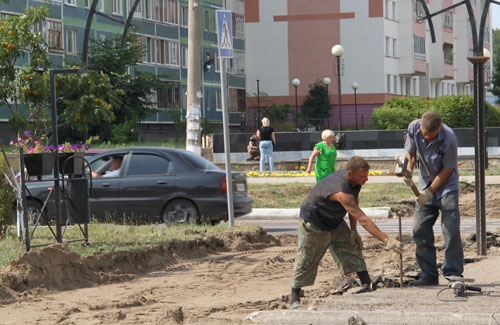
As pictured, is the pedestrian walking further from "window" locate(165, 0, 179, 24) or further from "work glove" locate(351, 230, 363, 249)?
"window" locate(165, 0, 179, 24)

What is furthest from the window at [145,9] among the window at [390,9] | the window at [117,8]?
the window at [390,9]

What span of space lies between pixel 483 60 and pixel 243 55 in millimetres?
67462

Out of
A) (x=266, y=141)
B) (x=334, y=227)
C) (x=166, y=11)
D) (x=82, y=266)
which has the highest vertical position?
(x=166, y=11)

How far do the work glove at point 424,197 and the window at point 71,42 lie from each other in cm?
4938

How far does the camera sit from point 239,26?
79.9 m

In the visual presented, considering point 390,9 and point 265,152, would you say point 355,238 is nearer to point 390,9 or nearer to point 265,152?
point 265,152

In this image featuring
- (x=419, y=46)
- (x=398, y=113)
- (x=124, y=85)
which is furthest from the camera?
(x=419, y=46)

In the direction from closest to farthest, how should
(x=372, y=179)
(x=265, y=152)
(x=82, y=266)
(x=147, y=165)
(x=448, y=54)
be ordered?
(x=82, y=266)
(x=147, y=165)
(x=372, y=179)
(x=265, y=152)
(x=448, y=54)

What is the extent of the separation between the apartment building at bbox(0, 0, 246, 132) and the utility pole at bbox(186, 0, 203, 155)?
25562mm

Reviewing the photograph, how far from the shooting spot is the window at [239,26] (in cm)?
7906

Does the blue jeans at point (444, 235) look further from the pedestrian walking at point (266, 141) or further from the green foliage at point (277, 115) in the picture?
the green foliage at point (277, 115)

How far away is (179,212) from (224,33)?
3.18 meters

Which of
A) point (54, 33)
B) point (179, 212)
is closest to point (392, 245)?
point (179, 212)

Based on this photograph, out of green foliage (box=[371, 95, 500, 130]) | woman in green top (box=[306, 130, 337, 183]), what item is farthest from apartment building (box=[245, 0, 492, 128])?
woman in green top (box=[306, 130, 337, 183])
